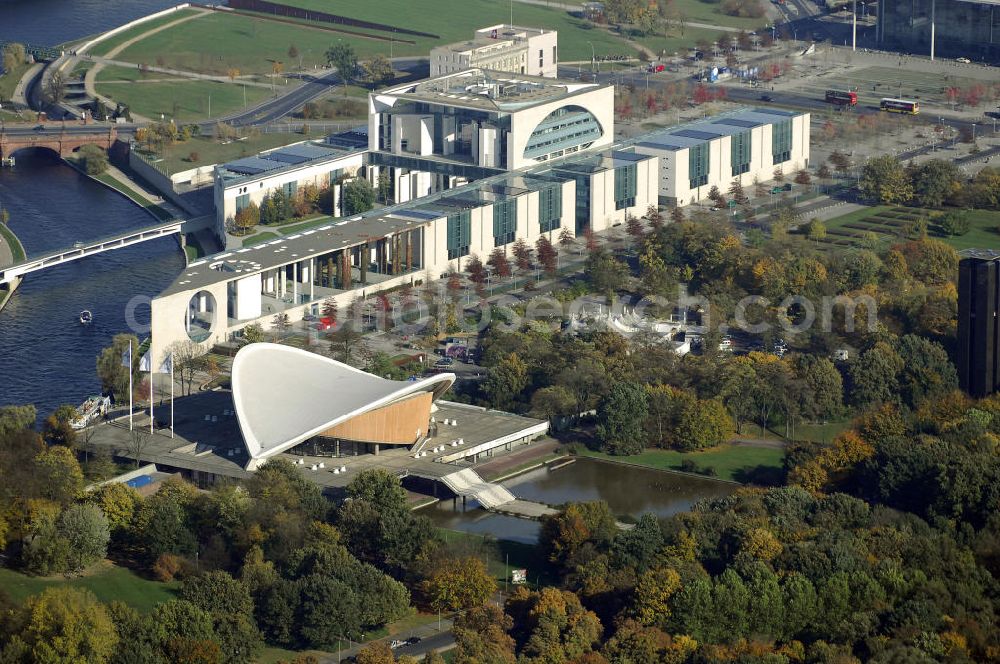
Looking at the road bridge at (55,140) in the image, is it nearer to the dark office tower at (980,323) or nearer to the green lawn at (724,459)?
the green lawn at (724,459)

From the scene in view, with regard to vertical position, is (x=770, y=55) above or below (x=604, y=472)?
above

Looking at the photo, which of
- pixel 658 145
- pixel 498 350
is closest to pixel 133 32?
pixel 658 145

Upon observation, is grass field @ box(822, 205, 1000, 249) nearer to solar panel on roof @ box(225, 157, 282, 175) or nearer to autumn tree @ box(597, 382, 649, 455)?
autumn tree @ box(597, 382, 649, 455)

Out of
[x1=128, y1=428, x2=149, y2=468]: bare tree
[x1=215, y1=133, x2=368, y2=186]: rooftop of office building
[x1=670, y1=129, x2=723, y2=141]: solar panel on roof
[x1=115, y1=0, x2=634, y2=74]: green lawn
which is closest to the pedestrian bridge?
[x1=215, y1=133, x2=368, y2=186]: rooftop of office building

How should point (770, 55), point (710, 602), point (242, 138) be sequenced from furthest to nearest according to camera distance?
point (770, 55)
point (242, 138)
point (710, 602)

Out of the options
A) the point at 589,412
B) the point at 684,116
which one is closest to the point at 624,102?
the point at 684,116

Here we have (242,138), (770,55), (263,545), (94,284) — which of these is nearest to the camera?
(263,545)

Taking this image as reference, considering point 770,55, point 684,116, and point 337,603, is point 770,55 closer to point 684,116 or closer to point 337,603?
point 684,116
